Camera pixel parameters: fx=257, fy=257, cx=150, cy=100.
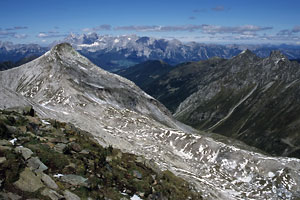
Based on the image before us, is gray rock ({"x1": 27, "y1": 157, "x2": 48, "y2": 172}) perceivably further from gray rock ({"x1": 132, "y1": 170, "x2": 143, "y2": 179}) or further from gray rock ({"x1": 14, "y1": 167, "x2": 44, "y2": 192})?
gray rock ({"x1": 132, "y1": 170, "x2": 143, "y2": 179})

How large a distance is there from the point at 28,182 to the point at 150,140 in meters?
66.1

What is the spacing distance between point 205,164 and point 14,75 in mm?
121572

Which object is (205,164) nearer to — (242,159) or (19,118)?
(242,159)

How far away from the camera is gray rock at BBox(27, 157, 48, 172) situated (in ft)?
67.3

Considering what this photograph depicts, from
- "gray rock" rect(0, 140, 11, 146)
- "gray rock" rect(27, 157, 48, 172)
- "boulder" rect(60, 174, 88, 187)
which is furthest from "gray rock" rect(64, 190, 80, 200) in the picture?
"gray rock" rect(0, 140, 11, 146)

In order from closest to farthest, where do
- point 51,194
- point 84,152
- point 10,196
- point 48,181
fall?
point 10,196
point 51,194
point 48,181
point 84,152

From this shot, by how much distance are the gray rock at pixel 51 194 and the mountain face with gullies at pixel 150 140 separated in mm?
8436

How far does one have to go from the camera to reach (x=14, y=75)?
147 metres

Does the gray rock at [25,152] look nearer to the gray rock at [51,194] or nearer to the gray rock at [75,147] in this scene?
the gray rock at [51,194]

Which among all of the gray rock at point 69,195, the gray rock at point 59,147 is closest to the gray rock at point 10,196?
the gray rock at point 69,195

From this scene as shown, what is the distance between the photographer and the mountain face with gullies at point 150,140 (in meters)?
64.7

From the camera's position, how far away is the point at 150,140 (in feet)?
274

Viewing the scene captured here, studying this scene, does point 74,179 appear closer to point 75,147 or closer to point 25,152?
point 25,152

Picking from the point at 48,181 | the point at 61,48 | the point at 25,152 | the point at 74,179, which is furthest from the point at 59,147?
the point at 61,48
